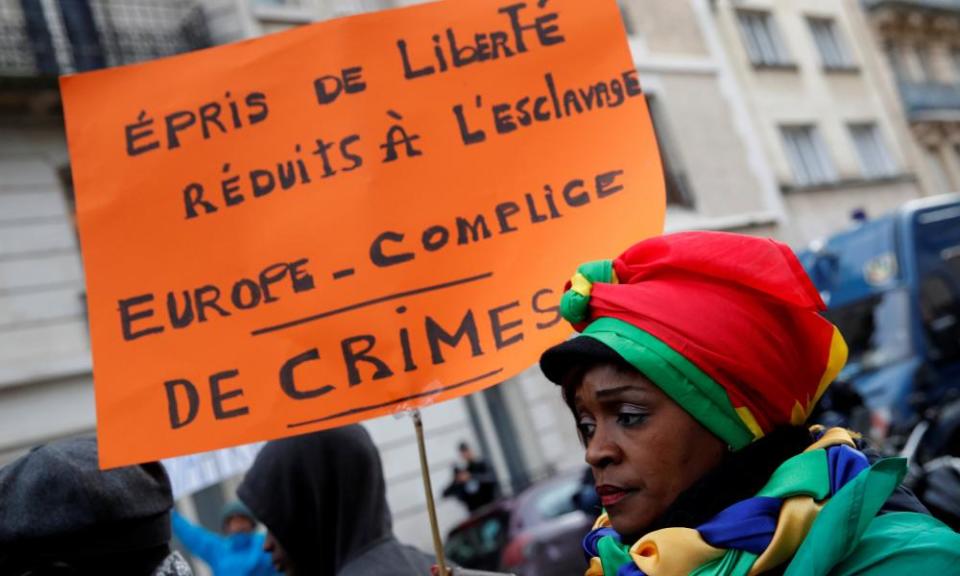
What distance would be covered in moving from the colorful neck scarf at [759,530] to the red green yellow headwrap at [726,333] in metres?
0.11

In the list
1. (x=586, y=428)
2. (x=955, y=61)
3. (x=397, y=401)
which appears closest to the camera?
(x=586, y=428)

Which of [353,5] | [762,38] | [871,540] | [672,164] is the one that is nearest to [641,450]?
[871,540]

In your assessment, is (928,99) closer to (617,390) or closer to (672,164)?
(672,164)

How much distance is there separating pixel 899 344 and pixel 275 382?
6.43 metres

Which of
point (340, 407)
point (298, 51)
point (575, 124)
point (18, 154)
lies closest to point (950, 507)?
point (575, 124)

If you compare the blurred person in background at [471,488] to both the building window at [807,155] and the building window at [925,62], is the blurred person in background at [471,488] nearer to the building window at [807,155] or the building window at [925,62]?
the building window at [807,155]

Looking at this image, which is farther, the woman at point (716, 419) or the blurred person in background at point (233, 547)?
the blurred person in background at point (233, 547)

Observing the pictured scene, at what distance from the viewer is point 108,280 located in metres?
2.48

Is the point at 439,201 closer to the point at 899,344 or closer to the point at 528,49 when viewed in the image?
the point at 528,49

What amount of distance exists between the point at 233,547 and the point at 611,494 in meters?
3.67

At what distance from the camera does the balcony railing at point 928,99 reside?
26.4 metres

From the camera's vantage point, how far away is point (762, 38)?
23031 mm

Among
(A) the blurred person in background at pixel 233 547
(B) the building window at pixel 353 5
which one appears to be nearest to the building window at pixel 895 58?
(B) the building window at pixel 353 5

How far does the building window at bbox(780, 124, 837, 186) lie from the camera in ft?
72.6
